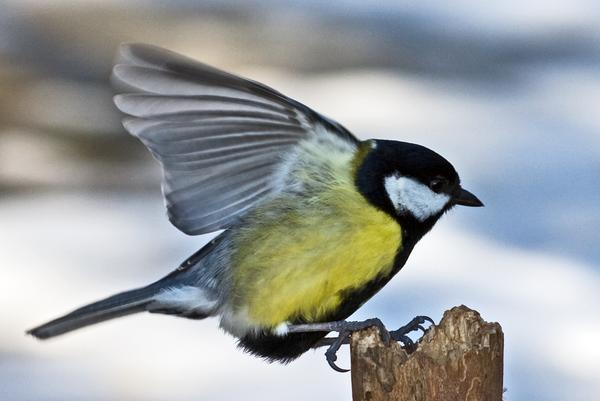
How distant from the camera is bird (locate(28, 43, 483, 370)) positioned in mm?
2559

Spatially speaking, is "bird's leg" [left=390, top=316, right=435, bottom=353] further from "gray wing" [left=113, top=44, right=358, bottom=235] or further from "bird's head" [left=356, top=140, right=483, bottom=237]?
"gray wing" [left=113, top=44, right=358, bottom=235]

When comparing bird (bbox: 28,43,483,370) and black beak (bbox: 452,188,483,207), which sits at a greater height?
black beak (bbox: 452,188,483,207)

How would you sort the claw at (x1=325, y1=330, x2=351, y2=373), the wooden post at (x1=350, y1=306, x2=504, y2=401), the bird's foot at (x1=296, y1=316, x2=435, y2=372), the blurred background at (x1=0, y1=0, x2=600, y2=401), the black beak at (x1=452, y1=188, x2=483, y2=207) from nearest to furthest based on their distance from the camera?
1. the wooden post at (x1=350, y1=306, x2=504, y2=401)
2. the bird's foot at (x1=296, y1=316, x2=435, y2=372)
3. the claw at (x1=325, y1=330, x2=351, y2=373)
4. the black beak at (x1=452, y1=188, x2=483, y2=207)
5. the blurred background at (x1=0, y1=0, x2=600, y2=401)

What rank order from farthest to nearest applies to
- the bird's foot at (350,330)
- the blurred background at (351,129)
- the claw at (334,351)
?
the blurred background at (351,129)
the claw at (334,351)
the bird's foot at (350,330)

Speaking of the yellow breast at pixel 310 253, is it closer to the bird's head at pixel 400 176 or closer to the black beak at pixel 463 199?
the bird's head at pixel 400 176

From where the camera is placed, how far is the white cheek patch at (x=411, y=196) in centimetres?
262

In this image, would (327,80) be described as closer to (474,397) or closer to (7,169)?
(7,169)

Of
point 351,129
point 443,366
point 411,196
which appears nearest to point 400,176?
point 411,196

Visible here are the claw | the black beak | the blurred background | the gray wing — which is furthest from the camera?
the blurred background

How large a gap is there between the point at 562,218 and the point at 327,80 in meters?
1.61

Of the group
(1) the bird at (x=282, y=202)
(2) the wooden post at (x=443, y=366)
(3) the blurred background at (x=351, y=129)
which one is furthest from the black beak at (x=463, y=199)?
(3) the blurred background at (x=351, y=129)

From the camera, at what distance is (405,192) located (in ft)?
8.62

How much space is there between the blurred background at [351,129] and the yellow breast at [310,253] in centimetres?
151

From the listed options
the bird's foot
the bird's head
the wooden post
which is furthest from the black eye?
the wooden post
